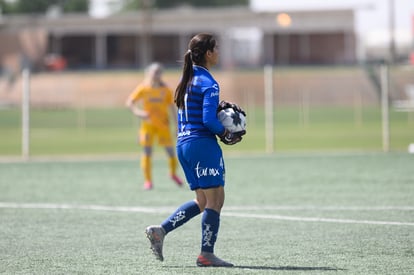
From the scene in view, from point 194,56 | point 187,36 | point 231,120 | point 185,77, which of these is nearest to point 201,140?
point 231,120

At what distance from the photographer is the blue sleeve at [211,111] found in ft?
27.3

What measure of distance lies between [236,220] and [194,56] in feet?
12.4

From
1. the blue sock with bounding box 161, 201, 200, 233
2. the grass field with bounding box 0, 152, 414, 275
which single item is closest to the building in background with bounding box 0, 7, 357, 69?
the grass field with bounding box 0, 152, 414, 275

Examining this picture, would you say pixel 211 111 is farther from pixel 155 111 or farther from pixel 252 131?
pixel 252 131

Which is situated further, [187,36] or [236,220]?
[187,36]

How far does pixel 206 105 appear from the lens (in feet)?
27.4

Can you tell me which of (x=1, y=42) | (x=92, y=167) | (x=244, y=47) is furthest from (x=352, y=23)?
(x=92, y=167)

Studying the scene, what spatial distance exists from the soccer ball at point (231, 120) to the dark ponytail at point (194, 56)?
39 cm

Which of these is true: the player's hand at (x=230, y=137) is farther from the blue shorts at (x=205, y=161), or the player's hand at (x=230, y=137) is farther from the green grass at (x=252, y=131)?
the green grass at (x=252, y=131)

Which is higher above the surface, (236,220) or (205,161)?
(205,161)

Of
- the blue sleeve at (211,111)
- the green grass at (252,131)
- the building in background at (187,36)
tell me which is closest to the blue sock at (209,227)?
the blue sleeve at (211,111)

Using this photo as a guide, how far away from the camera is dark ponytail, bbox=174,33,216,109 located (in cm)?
853

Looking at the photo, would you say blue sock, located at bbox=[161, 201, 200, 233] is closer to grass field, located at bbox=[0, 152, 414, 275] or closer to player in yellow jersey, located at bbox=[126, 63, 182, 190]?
grass field, located at bbox=[0, 152, 414, 275]

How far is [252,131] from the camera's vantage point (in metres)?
39.4
